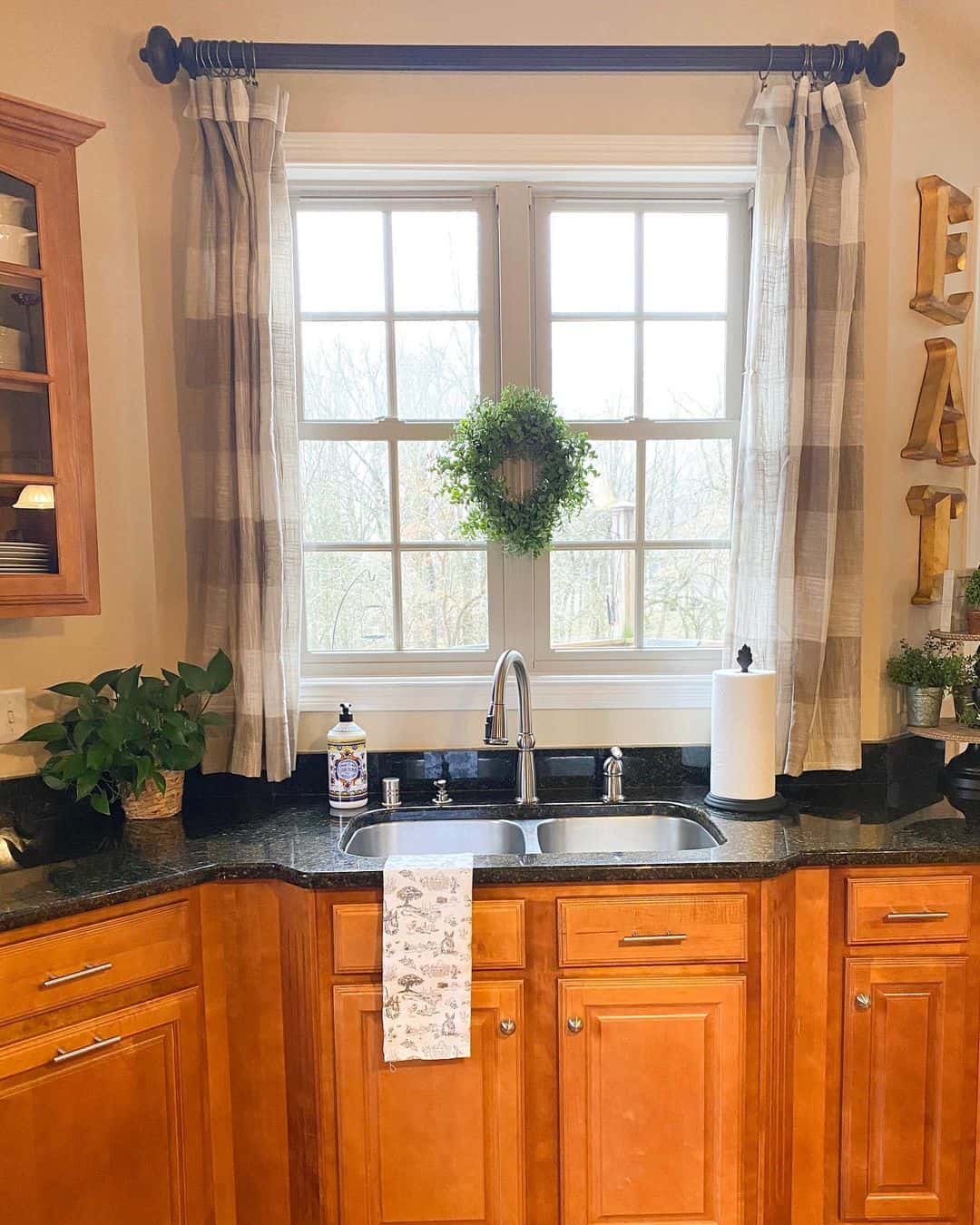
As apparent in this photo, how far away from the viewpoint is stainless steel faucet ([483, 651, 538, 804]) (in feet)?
6.44

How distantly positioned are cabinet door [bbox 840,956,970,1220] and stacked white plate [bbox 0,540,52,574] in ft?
5.96

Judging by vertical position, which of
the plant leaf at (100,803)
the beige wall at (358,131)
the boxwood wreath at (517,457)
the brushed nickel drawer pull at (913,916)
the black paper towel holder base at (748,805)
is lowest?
the brushed nickel drawer pull at (913,916)

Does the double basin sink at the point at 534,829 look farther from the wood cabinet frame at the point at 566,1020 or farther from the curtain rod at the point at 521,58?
the curtain rod at the point at 521,58

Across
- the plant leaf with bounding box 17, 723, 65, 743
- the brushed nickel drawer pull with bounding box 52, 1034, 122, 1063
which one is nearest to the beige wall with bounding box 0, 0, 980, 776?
the plant leaf with bounding box 17, 723, 65, 743

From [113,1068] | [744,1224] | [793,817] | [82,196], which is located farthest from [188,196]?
[744,1224]

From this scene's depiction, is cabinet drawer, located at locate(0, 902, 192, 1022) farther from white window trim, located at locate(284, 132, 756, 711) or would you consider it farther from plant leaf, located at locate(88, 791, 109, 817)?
white window trim, located at locate(284, 132, 756, 711)

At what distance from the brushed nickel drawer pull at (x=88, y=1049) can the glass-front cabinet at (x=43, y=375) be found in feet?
2.69

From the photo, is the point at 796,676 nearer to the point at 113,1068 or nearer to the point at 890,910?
the point at 890,910

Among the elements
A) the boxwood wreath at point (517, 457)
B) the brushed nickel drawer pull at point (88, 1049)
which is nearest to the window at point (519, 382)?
the boxwood wreath at point (517, 457)

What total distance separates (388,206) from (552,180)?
43cm

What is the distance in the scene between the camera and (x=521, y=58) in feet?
6.64

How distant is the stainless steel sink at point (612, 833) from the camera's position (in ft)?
6.78

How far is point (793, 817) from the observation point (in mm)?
1924

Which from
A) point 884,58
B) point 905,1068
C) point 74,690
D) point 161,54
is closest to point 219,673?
point 74,690
